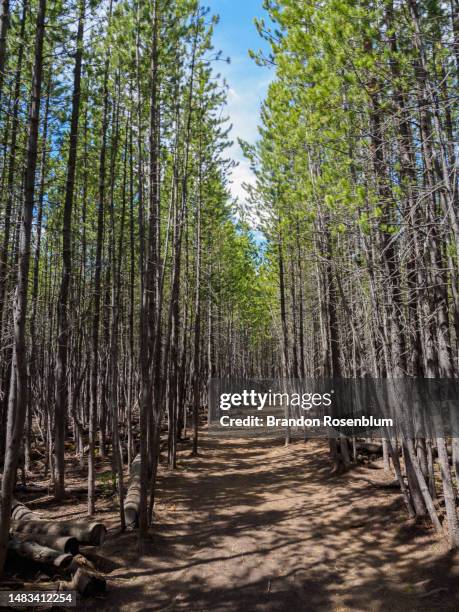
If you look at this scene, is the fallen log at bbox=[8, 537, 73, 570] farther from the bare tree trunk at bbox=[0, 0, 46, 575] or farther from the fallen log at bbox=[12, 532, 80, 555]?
the bare tree trunk at bbox=[0, 0, 46, 575]

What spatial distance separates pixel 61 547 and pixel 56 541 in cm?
13

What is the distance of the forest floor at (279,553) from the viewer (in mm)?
5020

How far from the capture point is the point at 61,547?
18.1ft

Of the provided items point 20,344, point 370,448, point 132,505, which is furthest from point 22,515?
point 370,448

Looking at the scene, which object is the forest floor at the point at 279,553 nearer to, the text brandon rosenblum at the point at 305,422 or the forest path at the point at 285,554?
the forest path at the point at 285,554

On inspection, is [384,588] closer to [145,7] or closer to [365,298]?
[365,298]

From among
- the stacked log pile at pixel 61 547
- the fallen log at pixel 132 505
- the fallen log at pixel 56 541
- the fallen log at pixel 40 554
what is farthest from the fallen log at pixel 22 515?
the fallen log at pixel 132 505

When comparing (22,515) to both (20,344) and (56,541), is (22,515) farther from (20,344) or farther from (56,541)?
(20,344)

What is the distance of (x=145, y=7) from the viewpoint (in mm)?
7031

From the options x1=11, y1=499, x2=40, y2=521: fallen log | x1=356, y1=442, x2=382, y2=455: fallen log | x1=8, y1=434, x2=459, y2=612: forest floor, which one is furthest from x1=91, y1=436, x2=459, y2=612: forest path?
x1=356, y1=442, x2=382, y2=455: fallen log

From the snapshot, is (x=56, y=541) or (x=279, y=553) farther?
(x=279, y=553)

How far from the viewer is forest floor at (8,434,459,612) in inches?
198

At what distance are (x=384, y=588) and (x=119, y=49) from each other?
29.5ft

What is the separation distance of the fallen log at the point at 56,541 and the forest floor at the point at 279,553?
373 mm
